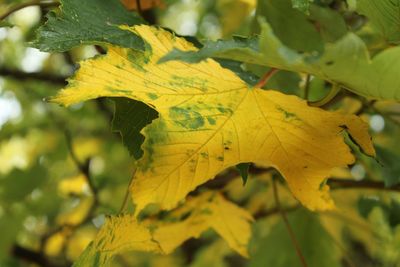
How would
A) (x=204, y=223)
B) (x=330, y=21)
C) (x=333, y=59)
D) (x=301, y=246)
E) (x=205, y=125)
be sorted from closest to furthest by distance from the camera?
(x=333, y=59) → (x=205, y=125) → (x=330, y=21) → (x=204, y=223) → (x=301, y=246)

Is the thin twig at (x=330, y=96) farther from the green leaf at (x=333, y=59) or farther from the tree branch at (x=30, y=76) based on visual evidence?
the tree branch at (x=30, y=76)

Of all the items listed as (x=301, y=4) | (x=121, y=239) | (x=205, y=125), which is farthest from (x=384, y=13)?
(x=121, y=239)

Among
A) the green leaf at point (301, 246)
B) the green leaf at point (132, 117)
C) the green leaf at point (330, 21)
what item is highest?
the green leaf at point (330, 21)

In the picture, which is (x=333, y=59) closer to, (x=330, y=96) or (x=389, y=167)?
(x=330, y=96)

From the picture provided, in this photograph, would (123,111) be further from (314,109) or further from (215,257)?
(215,257)

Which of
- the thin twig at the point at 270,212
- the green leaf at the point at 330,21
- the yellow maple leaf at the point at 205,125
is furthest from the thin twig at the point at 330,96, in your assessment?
the thin twig at the point at 270,212
